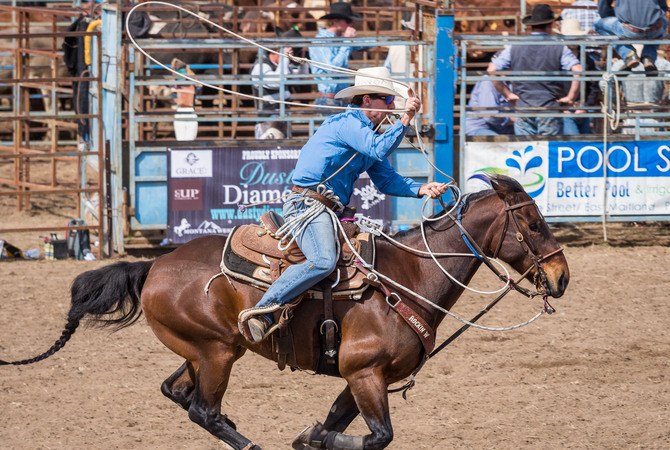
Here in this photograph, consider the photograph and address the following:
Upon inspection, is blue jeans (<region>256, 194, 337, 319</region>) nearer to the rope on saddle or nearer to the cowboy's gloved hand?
the rope on saddle

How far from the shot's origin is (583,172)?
11.1 metres

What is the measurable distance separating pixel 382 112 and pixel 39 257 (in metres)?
7.28

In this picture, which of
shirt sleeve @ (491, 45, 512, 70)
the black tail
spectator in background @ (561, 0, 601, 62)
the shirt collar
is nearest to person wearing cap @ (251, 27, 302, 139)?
shirt sleeve @ (491, 45, 512, 70)

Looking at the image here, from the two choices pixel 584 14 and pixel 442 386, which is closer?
pixel 442 386

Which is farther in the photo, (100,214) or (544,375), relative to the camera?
(100,214)

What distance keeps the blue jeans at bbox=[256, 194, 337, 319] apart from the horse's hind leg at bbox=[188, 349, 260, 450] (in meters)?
0.49

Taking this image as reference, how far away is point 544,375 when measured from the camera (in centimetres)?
699

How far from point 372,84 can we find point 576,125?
7.30 m

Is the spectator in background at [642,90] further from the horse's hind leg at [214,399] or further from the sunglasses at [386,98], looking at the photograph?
the horse's hind leg at [214,399]

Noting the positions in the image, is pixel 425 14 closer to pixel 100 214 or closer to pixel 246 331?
pixel 100 214

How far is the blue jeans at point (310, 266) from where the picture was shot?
479 cm

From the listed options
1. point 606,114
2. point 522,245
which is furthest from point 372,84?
point 606,114

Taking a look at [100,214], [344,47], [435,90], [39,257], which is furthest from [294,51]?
[39,257]

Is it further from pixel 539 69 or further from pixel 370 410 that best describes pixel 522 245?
pixel 539 69
